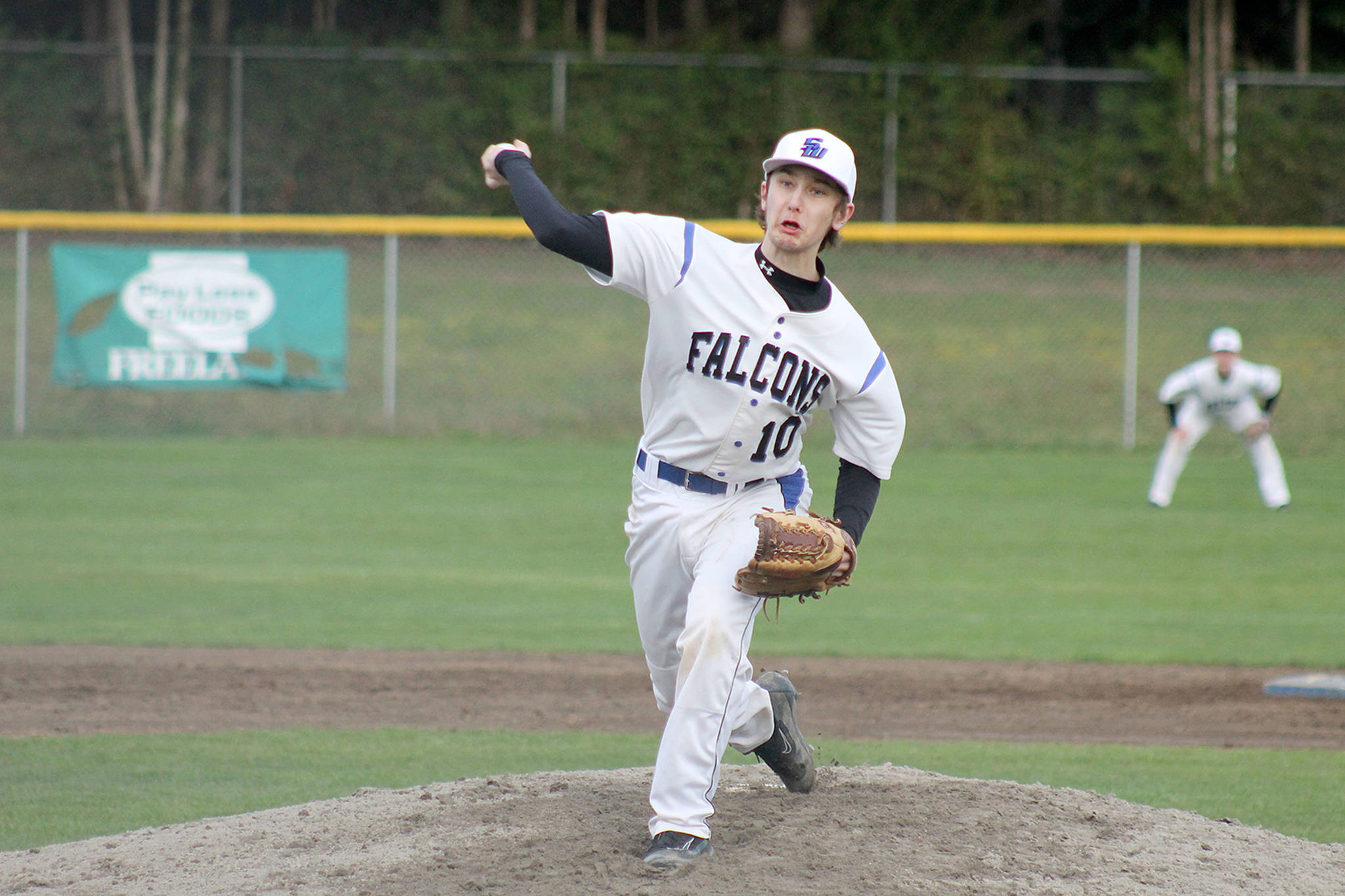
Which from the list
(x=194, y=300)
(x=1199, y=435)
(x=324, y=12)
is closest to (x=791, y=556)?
(x=1199, y=435)

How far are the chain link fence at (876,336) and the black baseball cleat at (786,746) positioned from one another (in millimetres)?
11096

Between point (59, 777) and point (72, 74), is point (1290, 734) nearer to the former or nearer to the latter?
point (59, 777)

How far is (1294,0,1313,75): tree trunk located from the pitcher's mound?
74.3 feet

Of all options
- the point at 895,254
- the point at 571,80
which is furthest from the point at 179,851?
the point at 571,80

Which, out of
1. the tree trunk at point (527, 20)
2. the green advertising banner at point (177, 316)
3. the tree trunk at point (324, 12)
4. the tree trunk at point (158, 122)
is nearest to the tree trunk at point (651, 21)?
the tree trunk at point (527, 20)

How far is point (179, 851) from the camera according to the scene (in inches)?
150

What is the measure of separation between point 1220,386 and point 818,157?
9246mm

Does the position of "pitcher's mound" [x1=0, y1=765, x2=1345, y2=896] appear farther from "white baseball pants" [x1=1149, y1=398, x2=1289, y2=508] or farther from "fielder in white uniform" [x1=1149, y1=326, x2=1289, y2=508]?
"fielder in white uniform" [x1=1149, y1=326, x2=1289, y2=508]

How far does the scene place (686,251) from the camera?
12.0 ft

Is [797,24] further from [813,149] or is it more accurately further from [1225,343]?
[813,149]

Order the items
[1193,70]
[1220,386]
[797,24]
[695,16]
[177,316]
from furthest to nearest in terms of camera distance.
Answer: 1. [695,16]
2. [797,24]
3. [1193,70]
4. [177,316]
5. [1220,386]

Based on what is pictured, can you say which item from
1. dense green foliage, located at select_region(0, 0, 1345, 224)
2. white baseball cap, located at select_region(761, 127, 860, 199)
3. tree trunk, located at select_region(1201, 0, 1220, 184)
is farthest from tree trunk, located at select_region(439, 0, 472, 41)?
white baseball cap, located at select_region(761, 127, 860, 199)

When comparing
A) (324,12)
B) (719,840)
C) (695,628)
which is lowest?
(719,840)

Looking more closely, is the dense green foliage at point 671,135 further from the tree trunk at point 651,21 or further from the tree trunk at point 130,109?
the tree trunk at point 651,21
